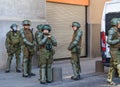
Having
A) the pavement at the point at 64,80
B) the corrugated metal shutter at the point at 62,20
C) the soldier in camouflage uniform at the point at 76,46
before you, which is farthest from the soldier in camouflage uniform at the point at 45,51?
the corrugated metal shutter at the point at 62,20

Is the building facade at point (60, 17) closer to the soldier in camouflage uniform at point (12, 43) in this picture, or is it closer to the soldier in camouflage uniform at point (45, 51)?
the soldier in camouflage uniform at point (12, 43)

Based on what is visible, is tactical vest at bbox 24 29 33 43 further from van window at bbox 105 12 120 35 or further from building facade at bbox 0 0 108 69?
van window at bbox 105 12 120 35

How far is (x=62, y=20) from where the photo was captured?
51.3 feet

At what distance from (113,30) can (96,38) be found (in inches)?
327

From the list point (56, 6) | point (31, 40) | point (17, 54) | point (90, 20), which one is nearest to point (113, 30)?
point (31, 40)

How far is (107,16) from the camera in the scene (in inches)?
427

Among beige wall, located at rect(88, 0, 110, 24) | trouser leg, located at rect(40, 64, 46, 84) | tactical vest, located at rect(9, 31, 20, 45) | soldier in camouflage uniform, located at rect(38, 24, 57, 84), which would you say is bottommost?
trouser leg, located at rect(40, 64, 46, 84)

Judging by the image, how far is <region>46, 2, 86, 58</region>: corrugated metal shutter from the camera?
15.0 m

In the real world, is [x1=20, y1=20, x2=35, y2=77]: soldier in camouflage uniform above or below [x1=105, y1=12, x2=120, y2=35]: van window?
below

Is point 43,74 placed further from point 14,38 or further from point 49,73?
point 14,38

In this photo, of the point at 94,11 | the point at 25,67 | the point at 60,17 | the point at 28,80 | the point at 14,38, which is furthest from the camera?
the point at 94,11

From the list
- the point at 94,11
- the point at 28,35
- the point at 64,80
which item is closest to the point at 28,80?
the point at 64,80

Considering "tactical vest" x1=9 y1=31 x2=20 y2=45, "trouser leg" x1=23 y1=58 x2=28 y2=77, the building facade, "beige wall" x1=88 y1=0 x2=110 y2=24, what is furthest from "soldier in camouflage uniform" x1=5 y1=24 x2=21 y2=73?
"beige wall" x1=88 y1=0 x2=110 y2=24

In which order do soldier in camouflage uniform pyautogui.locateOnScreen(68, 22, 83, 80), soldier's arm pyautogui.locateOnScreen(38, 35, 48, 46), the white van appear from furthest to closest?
the white van
soldier in camouflage uniform pyautogui.locateOnScreen(68, 22, 83, 80)
soldier's arm pyautogui.locateOnScreen(38, 35, 48, 46)
